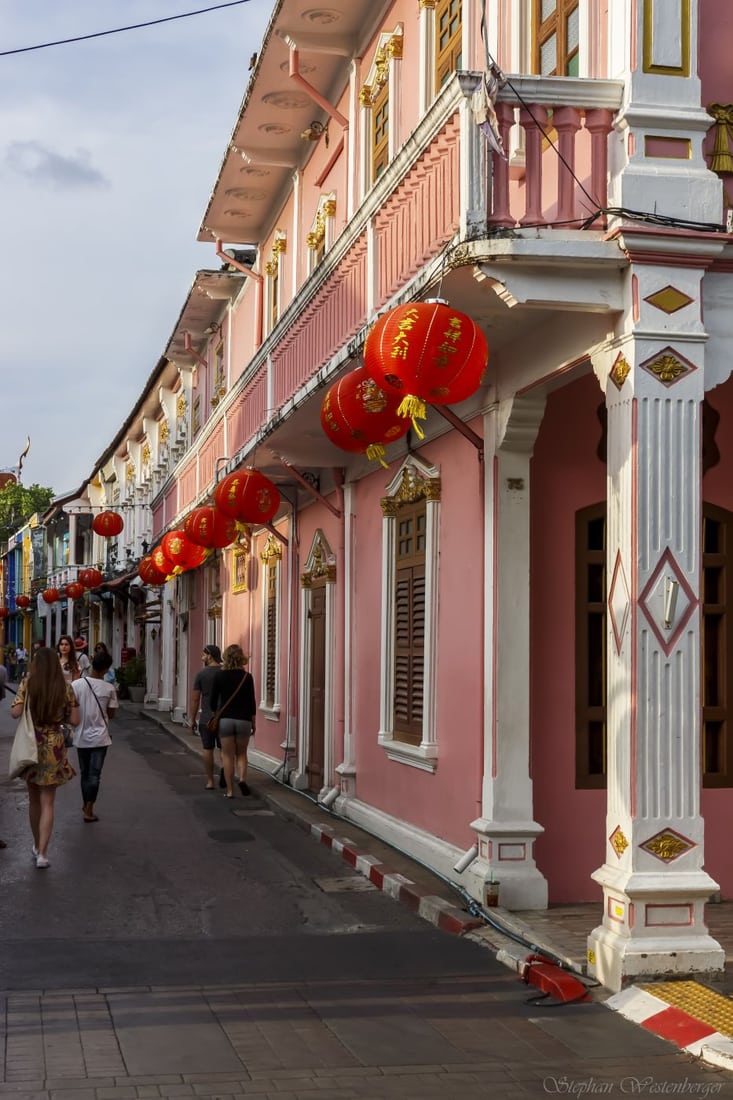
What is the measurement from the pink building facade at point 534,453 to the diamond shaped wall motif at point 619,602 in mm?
23

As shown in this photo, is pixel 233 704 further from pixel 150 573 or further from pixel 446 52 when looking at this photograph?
pixel 150 573

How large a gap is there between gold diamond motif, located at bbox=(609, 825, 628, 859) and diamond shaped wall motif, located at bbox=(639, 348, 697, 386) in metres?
2.52

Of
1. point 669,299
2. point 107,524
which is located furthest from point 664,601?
point 107,524

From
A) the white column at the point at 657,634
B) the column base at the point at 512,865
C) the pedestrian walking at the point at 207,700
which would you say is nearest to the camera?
the white column at the point at 657,634

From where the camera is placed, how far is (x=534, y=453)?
1024 cm

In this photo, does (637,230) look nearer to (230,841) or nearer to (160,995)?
(160,995)

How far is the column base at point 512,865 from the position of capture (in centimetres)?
959

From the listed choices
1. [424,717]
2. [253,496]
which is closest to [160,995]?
[424,717]

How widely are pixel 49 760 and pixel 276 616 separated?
846cm

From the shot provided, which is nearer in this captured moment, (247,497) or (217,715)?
(247,497)

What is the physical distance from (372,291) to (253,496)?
180 inches

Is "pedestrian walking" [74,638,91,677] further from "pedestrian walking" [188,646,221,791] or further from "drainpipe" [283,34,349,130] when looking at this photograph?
"drainpipe" [283,34,349,130]

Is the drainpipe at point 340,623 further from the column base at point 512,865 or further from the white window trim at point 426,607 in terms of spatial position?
the column base at point 512,865

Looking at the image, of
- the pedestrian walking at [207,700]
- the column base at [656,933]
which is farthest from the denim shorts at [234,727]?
the column base at [656,933]
